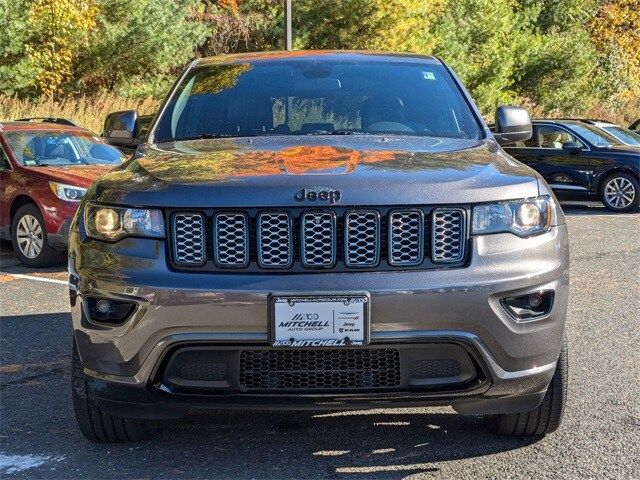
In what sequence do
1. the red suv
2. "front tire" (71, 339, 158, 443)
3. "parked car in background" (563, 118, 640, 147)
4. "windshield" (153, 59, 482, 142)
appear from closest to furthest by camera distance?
1. "front tire" (71, 339, 158, 443)
2. "windshield" (153, 59, 482, 142)
3. the red suv
4. "parked car in background" (563, 118, 640, 147)

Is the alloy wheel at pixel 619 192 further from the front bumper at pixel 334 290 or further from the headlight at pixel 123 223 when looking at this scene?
the headlight at pixel 123 223

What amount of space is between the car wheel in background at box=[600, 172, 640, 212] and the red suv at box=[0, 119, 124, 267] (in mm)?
8522

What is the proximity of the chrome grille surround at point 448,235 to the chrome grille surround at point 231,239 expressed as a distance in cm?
71

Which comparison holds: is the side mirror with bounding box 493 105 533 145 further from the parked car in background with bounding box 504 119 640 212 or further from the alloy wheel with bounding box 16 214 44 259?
the parked car in background with bounding box 504 119 640 212

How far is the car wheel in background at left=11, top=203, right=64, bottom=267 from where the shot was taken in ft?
35.8

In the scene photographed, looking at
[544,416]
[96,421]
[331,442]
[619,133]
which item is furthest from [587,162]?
[96,421]

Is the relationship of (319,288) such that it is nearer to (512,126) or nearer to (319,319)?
(319,319)

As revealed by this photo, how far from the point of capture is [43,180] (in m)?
11.1

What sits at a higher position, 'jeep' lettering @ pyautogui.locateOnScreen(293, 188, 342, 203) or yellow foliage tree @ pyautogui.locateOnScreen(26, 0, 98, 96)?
'jeep' lettering @ pyautogui.locateOnScreen(293, 188, 342, 203)

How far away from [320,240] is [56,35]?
21915mm

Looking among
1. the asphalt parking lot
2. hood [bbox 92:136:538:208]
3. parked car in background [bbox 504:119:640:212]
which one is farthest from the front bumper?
parked car in background [bbox 504:119:640:212]

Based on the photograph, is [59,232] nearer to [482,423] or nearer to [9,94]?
[482,423]

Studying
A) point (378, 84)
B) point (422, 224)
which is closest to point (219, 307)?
point (422, 224)

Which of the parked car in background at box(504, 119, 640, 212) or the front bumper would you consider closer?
the front bumper
